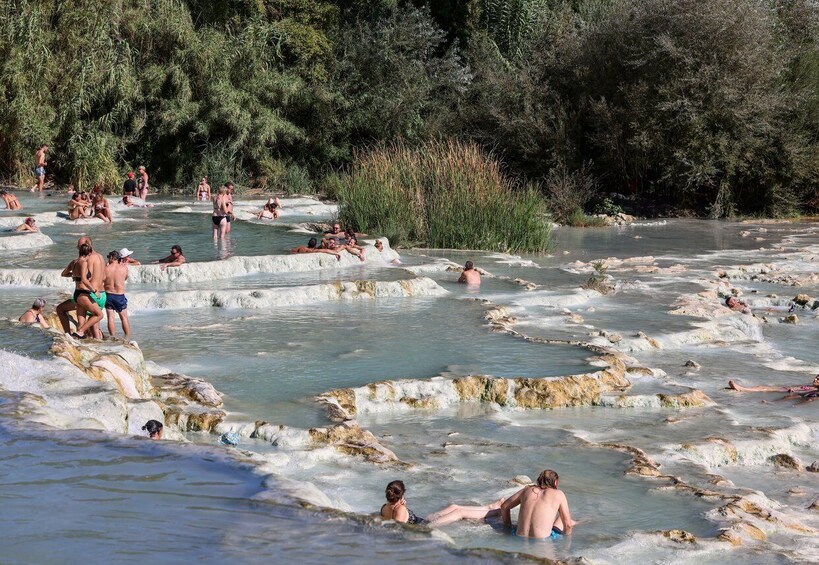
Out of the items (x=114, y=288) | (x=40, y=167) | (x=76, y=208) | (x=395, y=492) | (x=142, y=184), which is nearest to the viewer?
(x=395, y=492)

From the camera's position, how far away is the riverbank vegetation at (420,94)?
31.8 meters

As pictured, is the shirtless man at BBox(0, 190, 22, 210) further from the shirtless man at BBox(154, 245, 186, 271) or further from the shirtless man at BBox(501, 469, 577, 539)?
the shirtless man at BBox(501, 469, 577, 539)

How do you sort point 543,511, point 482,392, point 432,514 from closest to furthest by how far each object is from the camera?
1. point 543,511
2. point 432,514
3. point 482,392

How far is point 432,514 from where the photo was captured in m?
7.76

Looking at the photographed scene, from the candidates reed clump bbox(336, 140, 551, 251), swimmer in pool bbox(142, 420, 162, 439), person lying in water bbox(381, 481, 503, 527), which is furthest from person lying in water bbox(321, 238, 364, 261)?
person lying in water bbox(381, 481, 503, 527)

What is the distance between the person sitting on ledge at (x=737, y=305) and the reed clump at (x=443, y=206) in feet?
22.0

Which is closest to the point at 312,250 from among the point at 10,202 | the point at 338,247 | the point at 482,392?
the point at 338,247

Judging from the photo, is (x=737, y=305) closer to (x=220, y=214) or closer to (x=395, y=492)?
(x=220, y=214)

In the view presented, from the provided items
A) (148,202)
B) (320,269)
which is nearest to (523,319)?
(320,269)

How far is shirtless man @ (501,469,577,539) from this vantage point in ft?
24.7

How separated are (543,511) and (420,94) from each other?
2935cm

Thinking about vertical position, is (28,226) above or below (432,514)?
above

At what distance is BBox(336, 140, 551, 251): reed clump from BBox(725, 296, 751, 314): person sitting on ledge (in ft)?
22.0

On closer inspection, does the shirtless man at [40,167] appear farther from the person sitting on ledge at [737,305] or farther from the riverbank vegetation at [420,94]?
the person sitting on ledge at [737,305]
